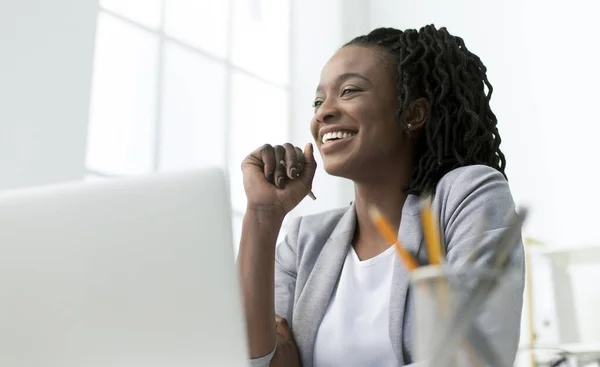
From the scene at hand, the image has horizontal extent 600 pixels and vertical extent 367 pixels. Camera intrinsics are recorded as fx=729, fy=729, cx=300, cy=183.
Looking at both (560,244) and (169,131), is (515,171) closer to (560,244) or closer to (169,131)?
(560,244)

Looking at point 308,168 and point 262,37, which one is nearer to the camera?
point 308,168

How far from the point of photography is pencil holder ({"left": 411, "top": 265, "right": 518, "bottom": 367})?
1.55 ft

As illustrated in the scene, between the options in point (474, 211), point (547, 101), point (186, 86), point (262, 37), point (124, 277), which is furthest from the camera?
point (262, 37)

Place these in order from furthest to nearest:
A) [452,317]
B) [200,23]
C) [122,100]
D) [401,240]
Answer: [200,23]
[122,100]
[401,240]
[452,317]

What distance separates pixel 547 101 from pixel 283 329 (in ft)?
6.79

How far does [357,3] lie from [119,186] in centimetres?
313

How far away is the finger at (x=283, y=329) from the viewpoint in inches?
54.7

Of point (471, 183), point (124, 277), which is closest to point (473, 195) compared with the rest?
point (471, 183)

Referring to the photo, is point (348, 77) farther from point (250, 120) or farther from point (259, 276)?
point (250, 120)

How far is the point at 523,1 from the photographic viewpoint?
3.23m

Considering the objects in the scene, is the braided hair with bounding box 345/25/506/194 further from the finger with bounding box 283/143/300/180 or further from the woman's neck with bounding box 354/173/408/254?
the finger with bounding box 283/143/300/180

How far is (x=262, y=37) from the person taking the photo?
3266mm

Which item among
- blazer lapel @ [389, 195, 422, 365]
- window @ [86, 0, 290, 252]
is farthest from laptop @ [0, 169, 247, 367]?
window @ [86, 0, 290, 252]

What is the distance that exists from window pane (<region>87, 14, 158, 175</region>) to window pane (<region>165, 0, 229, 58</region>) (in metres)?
0.18
